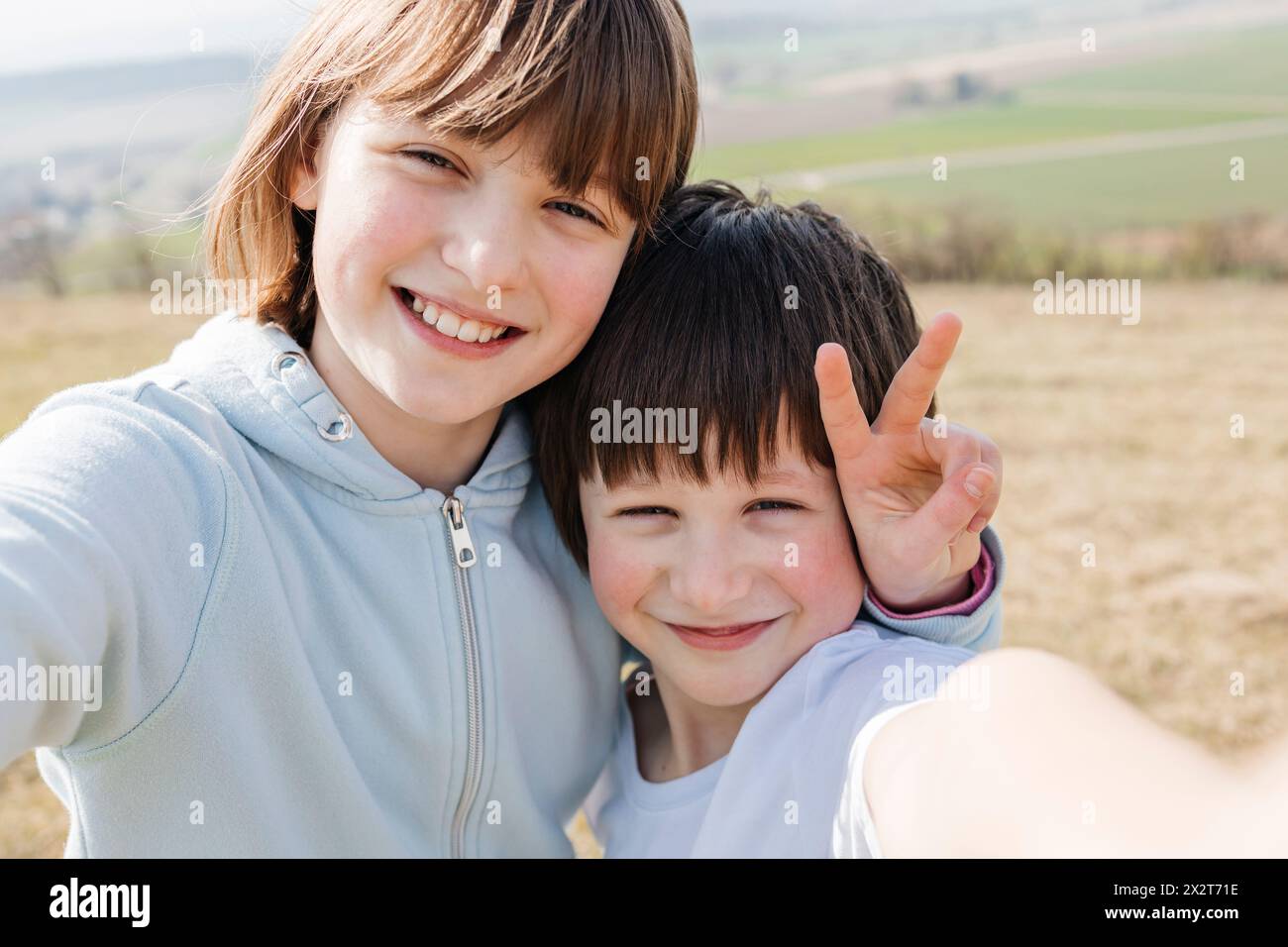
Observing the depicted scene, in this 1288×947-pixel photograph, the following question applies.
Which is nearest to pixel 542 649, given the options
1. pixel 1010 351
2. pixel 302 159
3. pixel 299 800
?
pixel 299 800

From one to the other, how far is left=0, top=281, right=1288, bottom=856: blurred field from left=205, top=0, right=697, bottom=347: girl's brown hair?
1834mm

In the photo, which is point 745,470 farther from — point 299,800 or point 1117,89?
point 1117,89

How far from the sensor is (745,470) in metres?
1.76

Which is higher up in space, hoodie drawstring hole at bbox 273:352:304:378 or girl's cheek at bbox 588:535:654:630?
hoodie drawstring hole at bbox 273:352:304:378

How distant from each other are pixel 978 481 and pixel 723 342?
16.8 inches

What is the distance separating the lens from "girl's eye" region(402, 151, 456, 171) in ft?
5.44

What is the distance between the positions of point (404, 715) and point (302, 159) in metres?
0.85

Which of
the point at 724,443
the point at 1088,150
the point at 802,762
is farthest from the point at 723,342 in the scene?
the point at 1088,150

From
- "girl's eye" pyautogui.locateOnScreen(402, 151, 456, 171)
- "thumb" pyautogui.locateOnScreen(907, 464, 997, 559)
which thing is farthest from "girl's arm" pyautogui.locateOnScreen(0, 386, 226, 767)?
"thumb" pyautogui.locateOnScreen(907, 464, 997, 559)

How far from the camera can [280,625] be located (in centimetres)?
161

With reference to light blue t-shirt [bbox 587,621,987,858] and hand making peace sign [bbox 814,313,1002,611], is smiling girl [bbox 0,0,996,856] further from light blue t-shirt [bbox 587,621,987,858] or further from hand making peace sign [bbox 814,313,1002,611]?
light blue t-shirt [bbox 587,621,987,858]

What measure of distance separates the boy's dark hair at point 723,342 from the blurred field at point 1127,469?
1.60 m

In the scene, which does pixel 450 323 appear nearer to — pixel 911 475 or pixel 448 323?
pixel 448 323

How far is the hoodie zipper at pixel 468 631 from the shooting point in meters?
1.80
